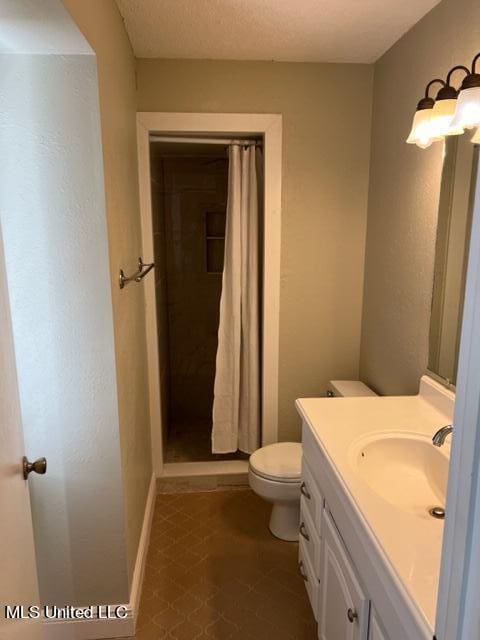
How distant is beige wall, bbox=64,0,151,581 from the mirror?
3.90ft

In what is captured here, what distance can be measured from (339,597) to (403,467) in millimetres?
450

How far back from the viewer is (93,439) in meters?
1.58

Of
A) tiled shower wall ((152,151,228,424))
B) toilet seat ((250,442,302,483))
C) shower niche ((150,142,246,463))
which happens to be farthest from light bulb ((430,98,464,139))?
tiled shower wall ((152,151,228,424))

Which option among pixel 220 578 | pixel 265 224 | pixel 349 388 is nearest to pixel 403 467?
pixel 349 388

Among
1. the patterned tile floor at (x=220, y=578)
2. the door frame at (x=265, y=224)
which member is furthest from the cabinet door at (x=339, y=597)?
the door frame at (x=265, y=224)

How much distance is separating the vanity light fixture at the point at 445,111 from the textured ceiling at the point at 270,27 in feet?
1.51

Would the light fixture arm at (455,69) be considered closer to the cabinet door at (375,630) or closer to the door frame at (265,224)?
the door frame at (265,224)

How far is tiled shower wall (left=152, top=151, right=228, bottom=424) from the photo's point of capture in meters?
3.51

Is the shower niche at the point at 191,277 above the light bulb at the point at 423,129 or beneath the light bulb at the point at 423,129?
beneath

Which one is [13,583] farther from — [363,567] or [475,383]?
[475,383]

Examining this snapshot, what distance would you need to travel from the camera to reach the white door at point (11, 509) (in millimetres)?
930

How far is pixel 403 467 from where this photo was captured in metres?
1.50

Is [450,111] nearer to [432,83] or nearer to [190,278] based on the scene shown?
[432,83]

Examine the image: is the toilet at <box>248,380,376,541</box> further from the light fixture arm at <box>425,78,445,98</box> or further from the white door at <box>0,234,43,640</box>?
the light fixture arm at <box>425,78,445,98</box>
